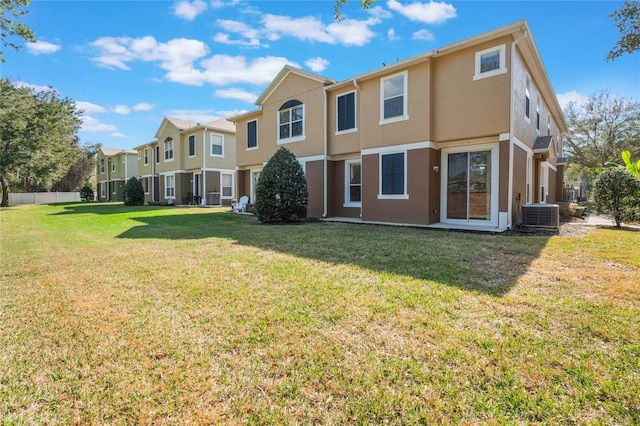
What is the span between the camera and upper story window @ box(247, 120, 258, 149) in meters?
18.3

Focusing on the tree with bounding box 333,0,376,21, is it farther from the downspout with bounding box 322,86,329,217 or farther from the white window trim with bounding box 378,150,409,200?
the downspout with bounding box 322,86,329,217

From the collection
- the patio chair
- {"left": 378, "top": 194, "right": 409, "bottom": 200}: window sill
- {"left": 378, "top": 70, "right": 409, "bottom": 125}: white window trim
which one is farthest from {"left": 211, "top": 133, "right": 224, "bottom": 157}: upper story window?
{"left": 378, "top": 194, "right": 409, "bottom": 200}: window sill

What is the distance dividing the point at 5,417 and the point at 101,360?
2.24 feet

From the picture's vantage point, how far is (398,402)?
7.36 ft

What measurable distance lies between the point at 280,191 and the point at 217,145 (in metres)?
14.4

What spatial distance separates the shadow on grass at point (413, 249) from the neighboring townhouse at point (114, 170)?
102 feet

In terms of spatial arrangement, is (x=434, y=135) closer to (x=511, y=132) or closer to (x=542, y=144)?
(x=511, y=132)

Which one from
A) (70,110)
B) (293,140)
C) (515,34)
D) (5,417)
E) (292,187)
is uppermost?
(70,110)

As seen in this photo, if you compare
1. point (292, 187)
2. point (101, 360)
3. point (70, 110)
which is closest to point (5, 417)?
point (101, 360)

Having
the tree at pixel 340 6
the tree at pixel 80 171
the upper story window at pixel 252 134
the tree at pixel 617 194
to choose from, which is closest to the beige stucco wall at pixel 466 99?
the tree at pixel 617 194

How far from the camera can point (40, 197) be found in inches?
1615

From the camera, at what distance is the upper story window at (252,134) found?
1833 centimetres

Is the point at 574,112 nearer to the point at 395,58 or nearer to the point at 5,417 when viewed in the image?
the point at 395,58

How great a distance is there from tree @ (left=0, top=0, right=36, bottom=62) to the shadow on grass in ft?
28.0
